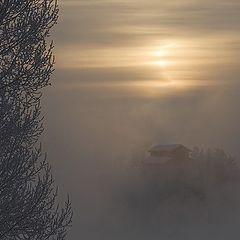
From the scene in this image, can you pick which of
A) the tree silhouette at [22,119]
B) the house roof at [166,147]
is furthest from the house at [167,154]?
the tree silhouette at [22,119]

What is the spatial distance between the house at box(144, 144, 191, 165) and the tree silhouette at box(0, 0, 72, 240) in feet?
158

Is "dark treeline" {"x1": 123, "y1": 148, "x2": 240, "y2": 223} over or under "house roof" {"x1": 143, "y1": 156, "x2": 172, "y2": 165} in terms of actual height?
under

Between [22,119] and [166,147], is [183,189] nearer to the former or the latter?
[166,147]

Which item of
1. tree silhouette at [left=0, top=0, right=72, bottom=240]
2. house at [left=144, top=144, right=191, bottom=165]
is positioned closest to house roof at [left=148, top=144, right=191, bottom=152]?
house at [left=144, top=144, right=191, bottom=165]

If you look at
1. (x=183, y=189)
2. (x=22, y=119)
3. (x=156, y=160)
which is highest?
(x=156, y=160)

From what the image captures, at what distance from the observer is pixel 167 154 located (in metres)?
62.5

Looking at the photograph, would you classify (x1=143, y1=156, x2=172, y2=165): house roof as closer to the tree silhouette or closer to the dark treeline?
the dark treeline

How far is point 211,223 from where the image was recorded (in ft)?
196

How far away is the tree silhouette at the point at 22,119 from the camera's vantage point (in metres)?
12.7

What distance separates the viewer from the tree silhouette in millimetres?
12680

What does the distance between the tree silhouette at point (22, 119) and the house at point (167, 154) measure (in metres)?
48.1

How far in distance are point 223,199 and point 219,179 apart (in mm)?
3125

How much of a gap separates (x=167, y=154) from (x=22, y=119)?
4971cm

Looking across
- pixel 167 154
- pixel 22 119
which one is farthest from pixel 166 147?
pixel 22 119
